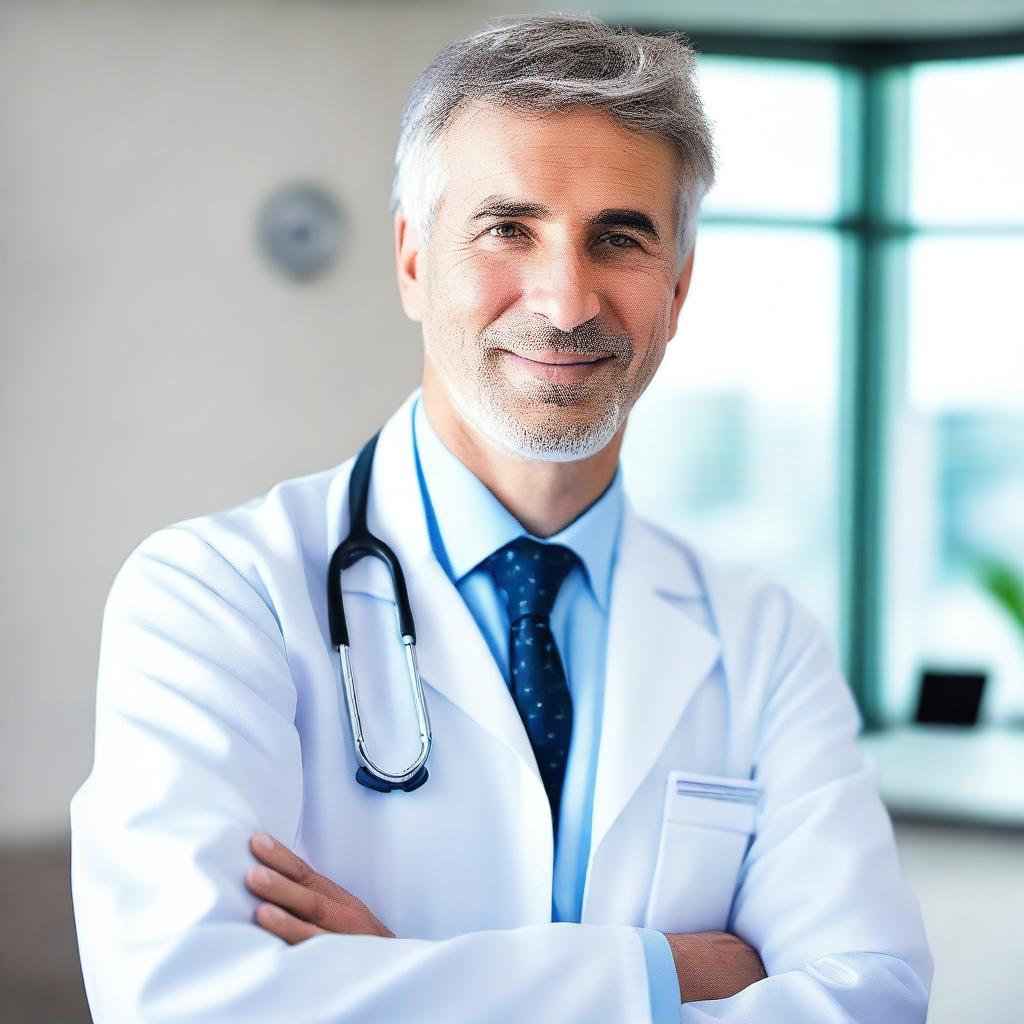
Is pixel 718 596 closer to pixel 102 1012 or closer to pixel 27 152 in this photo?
pixel 102 1012

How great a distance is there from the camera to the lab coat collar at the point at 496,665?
50.8 inches

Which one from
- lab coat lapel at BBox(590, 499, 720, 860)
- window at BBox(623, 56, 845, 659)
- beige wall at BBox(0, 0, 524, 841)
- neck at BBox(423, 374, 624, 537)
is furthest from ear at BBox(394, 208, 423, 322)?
window at BBox(623, 56, 845, 659)

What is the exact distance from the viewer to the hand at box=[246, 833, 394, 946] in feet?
3.45

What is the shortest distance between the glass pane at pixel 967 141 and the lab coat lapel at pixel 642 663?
4.28m

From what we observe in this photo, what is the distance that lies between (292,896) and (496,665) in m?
0.35

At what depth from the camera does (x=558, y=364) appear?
130cm

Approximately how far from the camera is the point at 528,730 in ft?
4.31

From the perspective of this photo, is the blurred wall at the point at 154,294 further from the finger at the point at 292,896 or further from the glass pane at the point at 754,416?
the finger at the point at 292,896

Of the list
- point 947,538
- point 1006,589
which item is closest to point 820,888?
point 1006,589

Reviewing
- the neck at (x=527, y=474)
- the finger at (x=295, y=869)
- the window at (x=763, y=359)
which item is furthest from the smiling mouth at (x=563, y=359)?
the window at (x=763, y=359)

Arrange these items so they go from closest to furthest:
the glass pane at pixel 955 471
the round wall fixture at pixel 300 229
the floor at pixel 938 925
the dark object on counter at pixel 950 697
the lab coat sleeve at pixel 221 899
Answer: the lab coat sleeve at pixel 221 899, the floor at pixel 938 925, the round wall fixture at pixel 300 229, the dark object on counter at pixel 950 697, the glass pane at pixel 955 471

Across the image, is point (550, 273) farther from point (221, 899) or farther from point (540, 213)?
point (221, 899)

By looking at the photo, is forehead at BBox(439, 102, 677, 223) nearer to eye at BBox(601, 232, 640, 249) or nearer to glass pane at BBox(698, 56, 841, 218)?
eye at BBox(601, 232, 640, 249)

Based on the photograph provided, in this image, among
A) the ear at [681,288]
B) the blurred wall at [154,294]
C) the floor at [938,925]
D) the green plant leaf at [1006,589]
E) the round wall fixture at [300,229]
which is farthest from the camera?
the green plant leaf at [1006,589]
